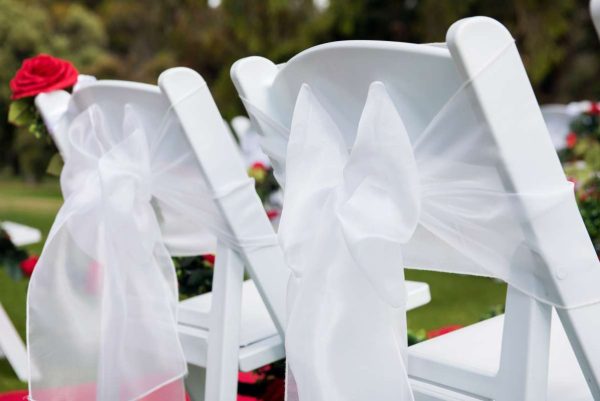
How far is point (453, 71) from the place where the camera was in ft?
3.25

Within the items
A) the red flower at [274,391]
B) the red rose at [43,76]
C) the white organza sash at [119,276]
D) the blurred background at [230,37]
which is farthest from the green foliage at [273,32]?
the white organza sash at [119,276]

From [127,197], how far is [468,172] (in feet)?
2.85

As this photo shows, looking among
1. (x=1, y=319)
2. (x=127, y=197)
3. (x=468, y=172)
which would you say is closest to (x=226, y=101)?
(x=1, y=319)

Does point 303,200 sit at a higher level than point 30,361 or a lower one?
higher

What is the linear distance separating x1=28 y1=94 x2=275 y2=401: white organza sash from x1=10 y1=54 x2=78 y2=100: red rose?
31 cm

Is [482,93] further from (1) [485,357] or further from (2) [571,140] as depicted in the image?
(2) [571,140]

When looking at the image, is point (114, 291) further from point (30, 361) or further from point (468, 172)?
point (468, 172)

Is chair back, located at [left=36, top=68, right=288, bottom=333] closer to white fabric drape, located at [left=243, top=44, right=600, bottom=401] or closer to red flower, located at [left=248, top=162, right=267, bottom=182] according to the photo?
white fabric drape, located at [left=243, top=44, right=600, bottom=401]

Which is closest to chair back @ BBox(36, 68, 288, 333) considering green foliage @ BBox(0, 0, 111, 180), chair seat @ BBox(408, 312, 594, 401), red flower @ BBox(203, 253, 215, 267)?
chair seat @ BBox(408, 312, 594, 401)

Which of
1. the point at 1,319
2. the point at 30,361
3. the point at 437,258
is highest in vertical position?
the point at 437,258

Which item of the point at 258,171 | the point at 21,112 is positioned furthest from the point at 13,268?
the point at 258,171

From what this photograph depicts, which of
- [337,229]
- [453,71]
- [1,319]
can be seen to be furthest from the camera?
[1,319]

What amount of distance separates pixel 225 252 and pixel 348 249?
54 centimetres

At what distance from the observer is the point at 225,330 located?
1.57 m
